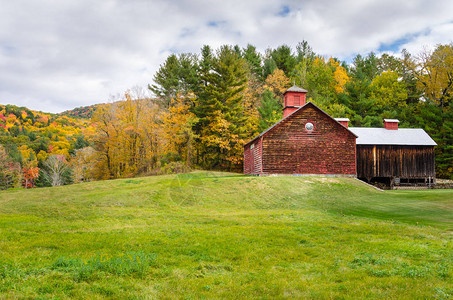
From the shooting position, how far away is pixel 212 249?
8211mm

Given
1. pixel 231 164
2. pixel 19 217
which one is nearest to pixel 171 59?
pixel 231 164

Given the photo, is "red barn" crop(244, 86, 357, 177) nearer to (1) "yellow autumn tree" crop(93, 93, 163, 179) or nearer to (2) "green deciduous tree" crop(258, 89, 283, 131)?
(2) "green deciduous tree" crop(258, 89, 283, 131)

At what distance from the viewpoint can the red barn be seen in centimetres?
2930

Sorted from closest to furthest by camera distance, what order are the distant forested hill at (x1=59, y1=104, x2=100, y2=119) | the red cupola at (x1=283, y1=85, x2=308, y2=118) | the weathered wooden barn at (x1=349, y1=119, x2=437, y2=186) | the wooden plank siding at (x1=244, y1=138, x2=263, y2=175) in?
the wooden plank siding at (x1=244, y1=138, x2=263, y2=175), the red cupola at (x1=283, y1=85, x2=308, y2=118), the weathered wooden barn at (x1=349, y1=119, x2=437, y2=186), the distant forested hill at (x1=59, y1=104, x2=100, y2=119)

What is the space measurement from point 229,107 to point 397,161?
69.6 ft

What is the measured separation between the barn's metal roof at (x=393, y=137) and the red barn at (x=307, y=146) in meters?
5.55

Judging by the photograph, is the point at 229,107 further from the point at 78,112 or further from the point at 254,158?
the point at 78,112

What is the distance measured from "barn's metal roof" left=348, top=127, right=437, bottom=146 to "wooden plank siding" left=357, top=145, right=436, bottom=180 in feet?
1.49

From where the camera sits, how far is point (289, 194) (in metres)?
20.5

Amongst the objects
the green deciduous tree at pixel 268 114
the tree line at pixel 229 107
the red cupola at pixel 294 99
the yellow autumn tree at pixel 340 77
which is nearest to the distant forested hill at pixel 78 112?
the tree line at pixel 229 107

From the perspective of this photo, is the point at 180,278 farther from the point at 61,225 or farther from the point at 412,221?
the point at 412,221

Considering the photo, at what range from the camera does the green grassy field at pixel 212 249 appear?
213 inches

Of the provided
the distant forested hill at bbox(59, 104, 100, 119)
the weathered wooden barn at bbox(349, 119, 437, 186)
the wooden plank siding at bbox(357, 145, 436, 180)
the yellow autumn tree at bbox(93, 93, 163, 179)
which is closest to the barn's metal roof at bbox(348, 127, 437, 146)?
the weathered wooden barn at bbox(349, 119, 437, 186)

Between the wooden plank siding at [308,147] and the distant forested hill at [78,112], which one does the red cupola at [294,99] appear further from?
the distant forested hill at [78,112]
